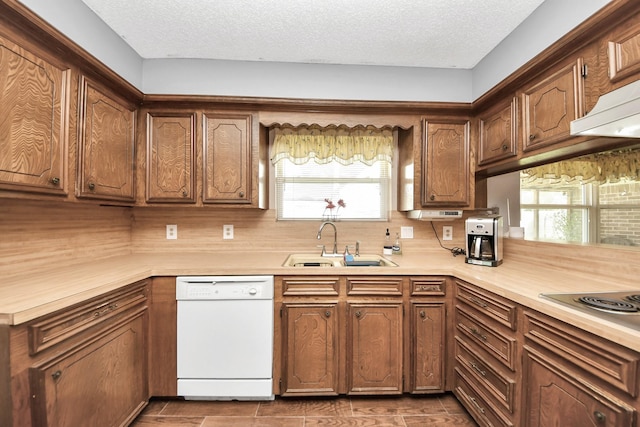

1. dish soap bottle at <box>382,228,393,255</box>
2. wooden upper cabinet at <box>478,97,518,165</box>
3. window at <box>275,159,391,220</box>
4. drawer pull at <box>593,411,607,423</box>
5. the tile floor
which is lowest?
the tile floor

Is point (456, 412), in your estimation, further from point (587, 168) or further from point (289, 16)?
point (289, 16)

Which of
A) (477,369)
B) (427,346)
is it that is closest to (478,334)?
(477,369)

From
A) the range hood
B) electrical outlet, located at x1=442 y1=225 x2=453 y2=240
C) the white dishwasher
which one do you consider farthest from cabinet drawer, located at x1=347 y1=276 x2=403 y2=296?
the range hood

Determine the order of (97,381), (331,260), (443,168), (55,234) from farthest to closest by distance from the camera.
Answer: (331,260) → (443,168) → (55,234) → (97,381)

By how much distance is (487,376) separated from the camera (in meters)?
1.59

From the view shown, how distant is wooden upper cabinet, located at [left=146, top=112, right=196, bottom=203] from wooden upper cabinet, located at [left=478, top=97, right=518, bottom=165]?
2220 mm

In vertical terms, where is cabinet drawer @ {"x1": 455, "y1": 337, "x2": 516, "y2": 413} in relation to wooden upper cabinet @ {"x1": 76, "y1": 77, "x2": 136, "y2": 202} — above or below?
below

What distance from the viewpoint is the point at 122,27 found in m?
1.91

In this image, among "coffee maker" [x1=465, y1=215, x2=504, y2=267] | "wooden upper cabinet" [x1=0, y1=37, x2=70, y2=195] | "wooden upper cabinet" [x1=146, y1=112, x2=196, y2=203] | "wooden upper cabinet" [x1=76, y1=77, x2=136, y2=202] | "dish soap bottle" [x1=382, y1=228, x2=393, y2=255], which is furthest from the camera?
"dish soap bottle" [x1=382, y1=228, x2=393, y2=255]

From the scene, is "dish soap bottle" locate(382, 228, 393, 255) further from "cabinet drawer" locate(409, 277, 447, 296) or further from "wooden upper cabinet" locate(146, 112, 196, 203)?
"wooden upper cabinet" locate(146, 112, 196, 203)

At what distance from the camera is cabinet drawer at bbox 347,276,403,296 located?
193 centimetres

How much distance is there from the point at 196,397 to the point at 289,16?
257cm

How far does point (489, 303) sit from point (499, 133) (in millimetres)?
1183

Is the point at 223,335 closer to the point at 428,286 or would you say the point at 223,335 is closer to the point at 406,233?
the point at 428,286
